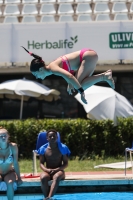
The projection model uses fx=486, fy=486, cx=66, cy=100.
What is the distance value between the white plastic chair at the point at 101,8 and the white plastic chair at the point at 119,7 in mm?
258

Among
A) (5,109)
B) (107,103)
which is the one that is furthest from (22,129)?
(5,109)

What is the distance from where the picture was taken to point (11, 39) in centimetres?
1600

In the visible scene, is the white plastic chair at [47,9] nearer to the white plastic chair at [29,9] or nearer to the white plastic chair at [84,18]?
the white plastic chair at [29,9]

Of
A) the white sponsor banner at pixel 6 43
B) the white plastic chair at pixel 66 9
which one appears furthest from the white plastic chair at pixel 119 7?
the white sponsor banner at pixel 6 43

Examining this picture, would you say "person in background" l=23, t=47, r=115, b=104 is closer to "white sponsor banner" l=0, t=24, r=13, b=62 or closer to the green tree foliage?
the green tree foliage

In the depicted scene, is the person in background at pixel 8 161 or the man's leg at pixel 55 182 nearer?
the person in background at pixel 8 161

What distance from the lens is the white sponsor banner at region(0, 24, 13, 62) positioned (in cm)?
1597

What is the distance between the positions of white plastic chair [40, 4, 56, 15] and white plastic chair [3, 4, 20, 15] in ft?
2.99

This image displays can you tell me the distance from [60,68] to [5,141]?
5.70 feet

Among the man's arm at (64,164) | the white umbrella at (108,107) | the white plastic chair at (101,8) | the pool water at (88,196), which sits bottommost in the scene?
the pool water at (88,196)

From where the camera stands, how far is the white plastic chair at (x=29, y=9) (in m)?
18.0

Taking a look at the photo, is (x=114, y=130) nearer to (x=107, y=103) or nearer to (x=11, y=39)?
(x=107, y=103)

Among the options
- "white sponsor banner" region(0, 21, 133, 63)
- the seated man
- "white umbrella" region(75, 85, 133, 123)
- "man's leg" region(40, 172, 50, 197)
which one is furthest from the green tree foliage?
"man's leg" region(40, 172, 50, 197)

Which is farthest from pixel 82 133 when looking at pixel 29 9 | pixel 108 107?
pixel 29 9
